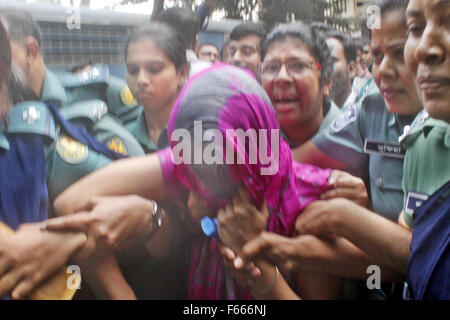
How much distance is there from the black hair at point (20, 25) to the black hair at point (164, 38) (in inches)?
11.4

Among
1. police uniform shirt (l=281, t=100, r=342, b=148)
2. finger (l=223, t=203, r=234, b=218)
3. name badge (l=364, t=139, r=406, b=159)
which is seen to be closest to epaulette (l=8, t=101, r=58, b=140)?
finger (l=223, t=203, r=234, b=218)

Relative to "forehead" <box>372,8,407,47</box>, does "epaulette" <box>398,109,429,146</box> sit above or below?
below

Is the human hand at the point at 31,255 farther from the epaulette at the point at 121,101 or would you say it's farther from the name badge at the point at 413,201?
the name badge at the point at 413,201

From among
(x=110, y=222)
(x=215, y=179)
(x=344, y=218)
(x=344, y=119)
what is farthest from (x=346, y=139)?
(x=110, y=222)

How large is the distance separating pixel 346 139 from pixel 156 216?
70cm

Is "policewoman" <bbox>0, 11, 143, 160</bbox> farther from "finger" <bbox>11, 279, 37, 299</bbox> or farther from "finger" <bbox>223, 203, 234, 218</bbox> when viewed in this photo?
"finger" <bbox>11, 279, 37, 299</bbox>

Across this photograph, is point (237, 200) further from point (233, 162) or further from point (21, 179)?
point (21, 179)

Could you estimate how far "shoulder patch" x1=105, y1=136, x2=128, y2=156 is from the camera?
1.64 m

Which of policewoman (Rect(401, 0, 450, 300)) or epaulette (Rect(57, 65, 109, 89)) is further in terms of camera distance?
epaulette (Rect(57, 65, 109, 89))

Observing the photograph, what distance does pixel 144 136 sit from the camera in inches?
65.4

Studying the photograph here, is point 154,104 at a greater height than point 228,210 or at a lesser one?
greater

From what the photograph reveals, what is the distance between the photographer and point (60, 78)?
161cm
